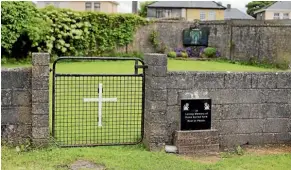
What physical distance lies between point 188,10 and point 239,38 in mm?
28423

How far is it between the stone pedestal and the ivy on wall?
12.9 metres

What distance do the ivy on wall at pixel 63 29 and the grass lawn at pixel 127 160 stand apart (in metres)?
12.7

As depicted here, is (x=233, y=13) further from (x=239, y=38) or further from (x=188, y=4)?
(x=239, y=38)

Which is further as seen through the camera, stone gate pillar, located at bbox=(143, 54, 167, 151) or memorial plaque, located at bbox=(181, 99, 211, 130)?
memorial plaque, located at bbox=(181, 99, 211, 130)

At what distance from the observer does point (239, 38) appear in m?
21.9

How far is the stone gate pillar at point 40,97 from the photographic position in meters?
5.45

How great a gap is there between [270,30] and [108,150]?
53.2 ft

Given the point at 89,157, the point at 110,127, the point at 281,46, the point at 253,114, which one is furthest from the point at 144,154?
the point at 281,46

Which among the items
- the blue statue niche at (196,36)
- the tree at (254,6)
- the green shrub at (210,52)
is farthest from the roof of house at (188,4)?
the green shrub at (210,52)

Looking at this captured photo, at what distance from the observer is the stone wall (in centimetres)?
582

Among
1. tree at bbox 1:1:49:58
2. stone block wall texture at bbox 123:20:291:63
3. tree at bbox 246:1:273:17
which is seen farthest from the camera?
tree at bbox 246:1:273:17

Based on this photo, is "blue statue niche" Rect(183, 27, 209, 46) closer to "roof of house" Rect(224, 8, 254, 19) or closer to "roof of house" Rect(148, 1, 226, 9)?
"roof of house" Rect(148, 1, 226, 9)

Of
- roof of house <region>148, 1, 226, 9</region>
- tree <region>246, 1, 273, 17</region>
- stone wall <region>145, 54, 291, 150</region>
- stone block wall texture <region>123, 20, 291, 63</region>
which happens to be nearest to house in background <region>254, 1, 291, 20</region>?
roof of house <region>148, 1, 226, 9</region>

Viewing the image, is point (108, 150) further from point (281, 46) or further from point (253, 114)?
point (281, 46)
